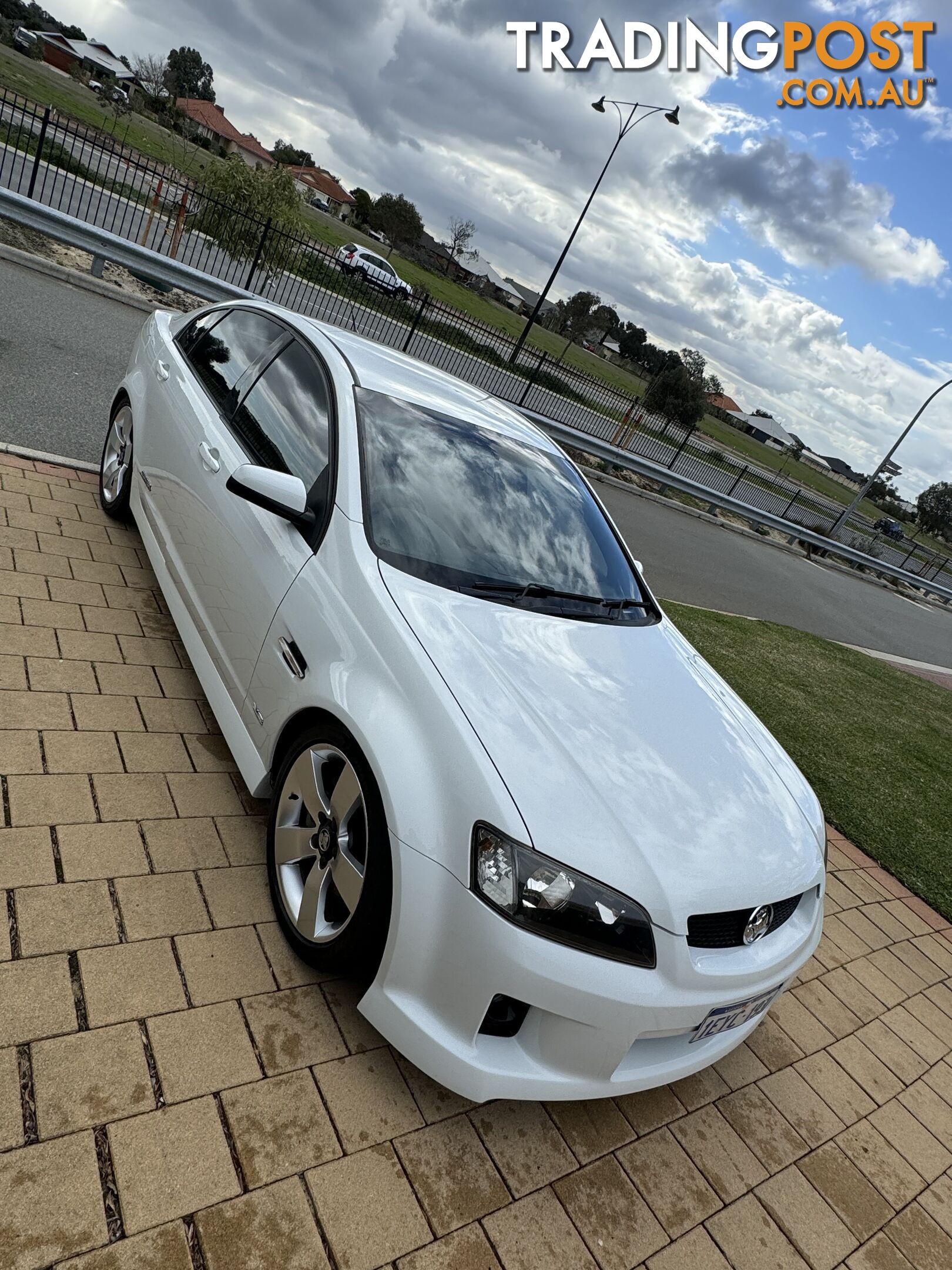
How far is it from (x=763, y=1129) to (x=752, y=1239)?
0.44 metres

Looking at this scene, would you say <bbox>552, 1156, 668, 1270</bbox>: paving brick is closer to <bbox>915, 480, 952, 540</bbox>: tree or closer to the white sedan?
the white sedan

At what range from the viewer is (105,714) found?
3.27m

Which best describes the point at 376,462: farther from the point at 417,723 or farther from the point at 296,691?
the point at 417,723

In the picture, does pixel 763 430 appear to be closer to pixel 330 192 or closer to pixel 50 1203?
pixel 330 192

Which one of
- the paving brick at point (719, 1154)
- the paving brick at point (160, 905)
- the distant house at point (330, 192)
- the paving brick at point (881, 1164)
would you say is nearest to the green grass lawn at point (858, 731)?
the paving brick at point (881, 1164)

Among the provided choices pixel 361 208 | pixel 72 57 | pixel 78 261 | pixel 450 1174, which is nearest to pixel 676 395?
pixel 78 261

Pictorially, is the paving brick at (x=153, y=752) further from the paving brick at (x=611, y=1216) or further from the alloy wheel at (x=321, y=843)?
the paving brick at (x=611, y=1216)

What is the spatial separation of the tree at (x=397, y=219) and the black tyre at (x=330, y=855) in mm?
76937

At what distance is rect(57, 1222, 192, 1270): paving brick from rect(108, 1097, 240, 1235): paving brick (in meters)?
0.03

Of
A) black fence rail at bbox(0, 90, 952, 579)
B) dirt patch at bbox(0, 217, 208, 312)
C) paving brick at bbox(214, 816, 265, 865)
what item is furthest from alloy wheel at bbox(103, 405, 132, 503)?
black fence rail at bbox(0, 90, 952, 579)

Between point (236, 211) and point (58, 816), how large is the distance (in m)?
13.3

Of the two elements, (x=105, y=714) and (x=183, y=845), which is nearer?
(x=183, y=845)

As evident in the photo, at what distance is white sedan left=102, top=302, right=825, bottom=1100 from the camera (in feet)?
6.81

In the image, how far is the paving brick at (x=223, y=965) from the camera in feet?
7.78
